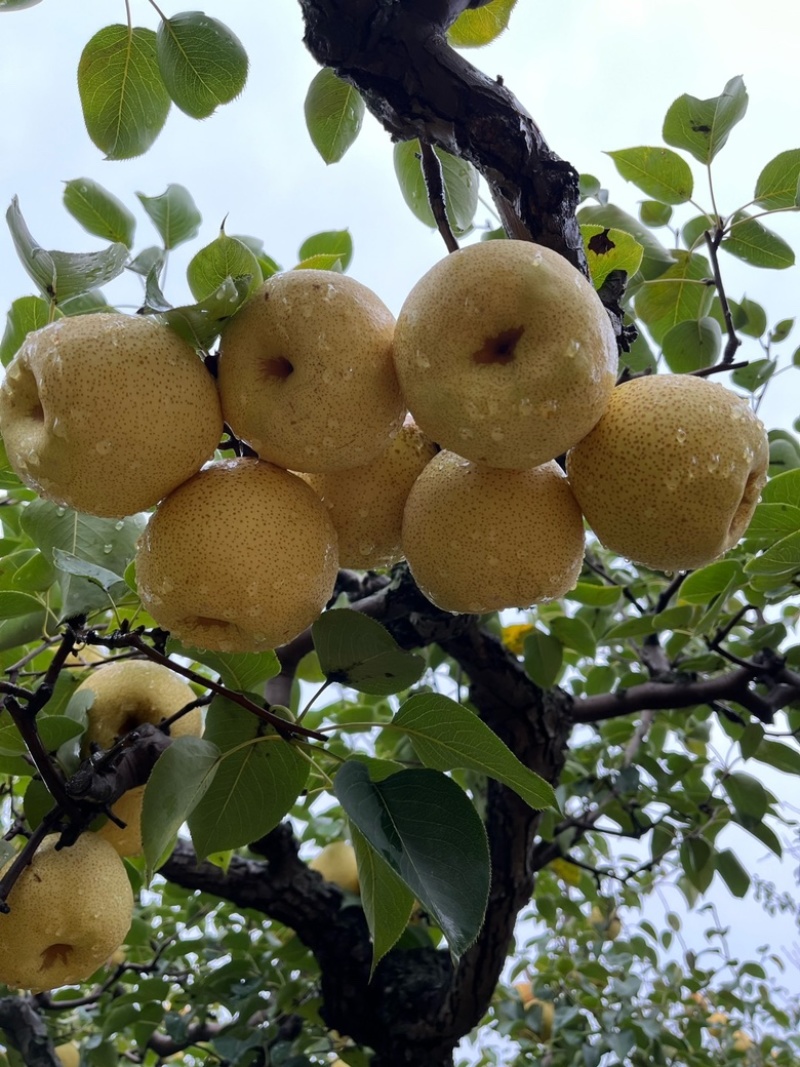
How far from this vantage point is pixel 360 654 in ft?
3.34

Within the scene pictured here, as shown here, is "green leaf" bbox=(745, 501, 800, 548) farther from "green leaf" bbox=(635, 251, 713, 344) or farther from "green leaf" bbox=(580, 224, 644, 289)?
"green leaf" bbox=(635, 251, 713, 344)

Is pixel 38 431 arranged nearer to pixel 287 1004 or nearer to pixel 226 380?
pixel 226 380

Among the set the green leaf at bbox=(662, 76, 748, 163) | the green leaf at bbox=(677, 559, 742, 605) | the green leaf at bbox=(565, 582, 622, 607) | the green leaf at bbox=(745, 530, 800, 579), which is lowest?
the green leaf at bbox=(745, 530, 800, 579)

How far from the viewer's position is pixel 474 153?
92 centimetres

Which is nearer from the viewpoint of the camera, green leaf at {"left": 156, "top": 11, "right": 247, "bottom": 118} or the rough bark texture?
green leaf at {"left": 156, "top": 11, "right": 247, "bottom": 118}

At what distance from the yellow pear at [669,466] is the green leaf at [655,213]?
2.97 feet

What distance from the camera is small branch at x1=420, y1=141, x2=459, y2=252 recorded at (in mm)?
980

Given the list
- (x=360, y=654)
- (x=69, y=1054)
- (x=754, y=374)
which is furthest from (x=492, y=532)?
(x=69, y=1054)

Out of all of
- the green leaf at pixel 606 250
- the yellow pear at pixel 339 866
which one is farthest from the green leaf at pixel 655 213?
the yellow pear at pixel 339 866

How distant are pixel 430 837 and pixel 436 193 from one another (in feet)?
2.21

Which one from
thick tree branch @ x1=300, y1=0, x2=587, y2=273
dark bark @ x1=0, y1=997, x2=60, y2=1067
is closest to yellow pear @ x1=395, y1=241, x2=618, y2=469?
thick tree branch @ x1=300, y1=0, x2=587, y2=273

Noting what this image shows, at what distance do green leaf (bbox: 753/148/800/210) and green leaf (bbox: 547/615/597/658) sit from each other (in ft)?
2.38

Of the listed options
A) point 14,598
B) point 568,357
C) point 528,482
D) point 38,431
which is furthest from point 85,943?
point 568,357

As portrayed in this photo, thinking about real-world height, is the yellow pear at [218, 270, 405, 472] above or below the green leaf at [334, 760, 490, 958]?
above
